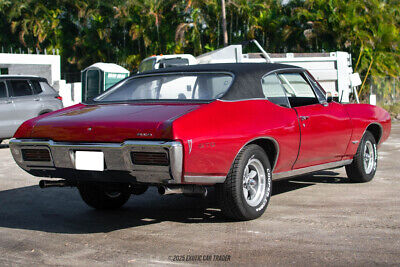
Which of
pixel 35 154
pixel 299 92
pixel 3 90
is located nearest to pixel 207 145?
pixel 35 154

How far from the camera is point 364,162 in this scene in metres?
7.73

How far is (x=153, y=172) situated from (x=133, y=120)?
49 cm

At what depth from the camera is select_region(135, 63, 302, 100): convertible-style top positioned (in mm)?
5625

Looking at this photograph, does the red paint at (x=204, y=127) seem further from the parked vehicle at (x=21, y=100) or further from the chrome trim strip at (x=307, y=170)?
the parked vehicle at (x=21, y=100)

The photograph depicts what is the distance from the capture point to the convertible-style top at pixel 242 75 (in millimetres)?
5625

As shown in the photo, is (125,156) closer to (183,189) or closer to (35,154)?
(183,189)

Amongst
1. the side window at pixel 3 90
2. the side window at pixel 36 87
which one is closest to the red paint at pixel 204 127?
the side window at pixel 3 90

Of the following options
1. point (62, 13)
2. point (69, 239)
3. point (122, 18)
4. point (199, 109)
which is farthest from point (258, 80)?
point (62, 13)

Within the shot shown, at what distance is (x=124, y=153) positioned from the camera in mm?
4871

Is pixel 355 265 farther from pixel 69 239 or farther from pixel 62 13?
pixel 62 13

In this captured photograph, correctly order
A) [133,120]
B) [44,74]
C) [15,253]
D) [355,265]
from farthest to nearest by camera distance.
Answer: [44,74] < [133,120] < [15,253] < [355,265]

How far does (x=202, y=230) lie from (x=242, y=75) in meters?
1.56

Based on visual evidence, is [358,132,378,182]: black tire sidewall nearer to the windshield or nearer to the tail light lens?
the windshield

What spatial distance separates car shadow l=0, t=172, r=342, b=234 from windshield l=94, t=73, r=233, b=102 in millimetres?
929
